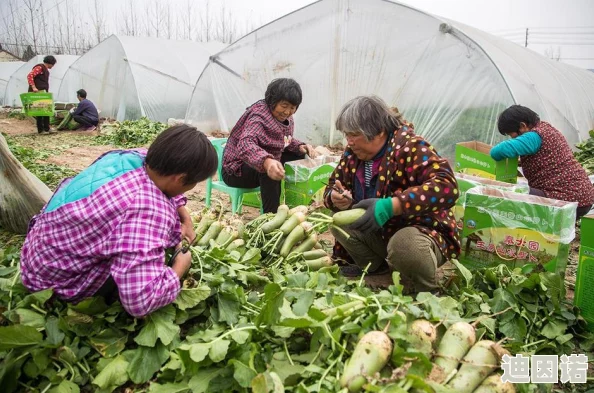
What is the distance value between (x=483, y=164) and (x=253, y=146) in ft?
7.46

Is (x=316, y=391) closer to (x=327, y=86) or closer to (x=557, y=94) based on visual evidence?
(x=327, y=86)

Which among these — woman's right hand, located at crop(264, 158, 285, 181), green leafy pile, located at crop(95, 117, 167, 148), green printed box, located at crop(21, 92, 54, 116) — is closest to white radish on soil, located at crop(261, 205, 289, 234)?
woman's right hand, located at crop(264, 158, 285, 181)

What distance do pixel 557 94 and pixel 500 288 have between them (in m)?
7.01

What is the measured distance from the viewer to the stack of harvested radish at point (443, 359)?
1523 mm

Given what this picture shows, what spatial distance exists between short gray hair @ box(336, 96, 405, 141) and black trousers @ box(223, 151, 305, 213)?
4.66ft

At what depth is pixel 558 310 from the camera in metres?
2.40

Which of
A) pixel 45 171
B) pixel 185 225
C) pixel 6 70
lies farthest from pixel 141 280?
pixel 6 70

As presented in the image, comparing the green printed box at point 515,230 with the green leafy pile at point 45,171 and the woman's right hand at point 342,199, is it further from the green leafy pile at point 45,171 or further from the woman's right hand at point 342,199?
the green leafy pile at point 45,171

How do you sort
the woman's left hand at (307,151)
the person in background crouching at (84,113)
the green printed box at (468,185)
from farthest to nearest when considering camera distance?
the person in background crouching at (84,113) < the woman's left hand at (307,151) < the green printed box at (468,185)

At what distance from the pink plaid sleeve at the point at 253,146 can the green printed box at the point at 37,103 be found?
9.65m

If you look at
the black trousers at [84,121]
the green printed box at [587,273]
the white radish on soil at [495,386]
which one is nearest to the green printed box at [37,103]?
the black trousers at [84,121]

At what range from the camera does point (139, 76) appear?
13.4 m

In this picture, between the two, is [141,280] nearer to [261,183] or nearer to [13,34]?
[261,183]

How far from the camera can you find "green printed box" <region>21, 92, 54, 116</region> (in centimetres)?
1127
